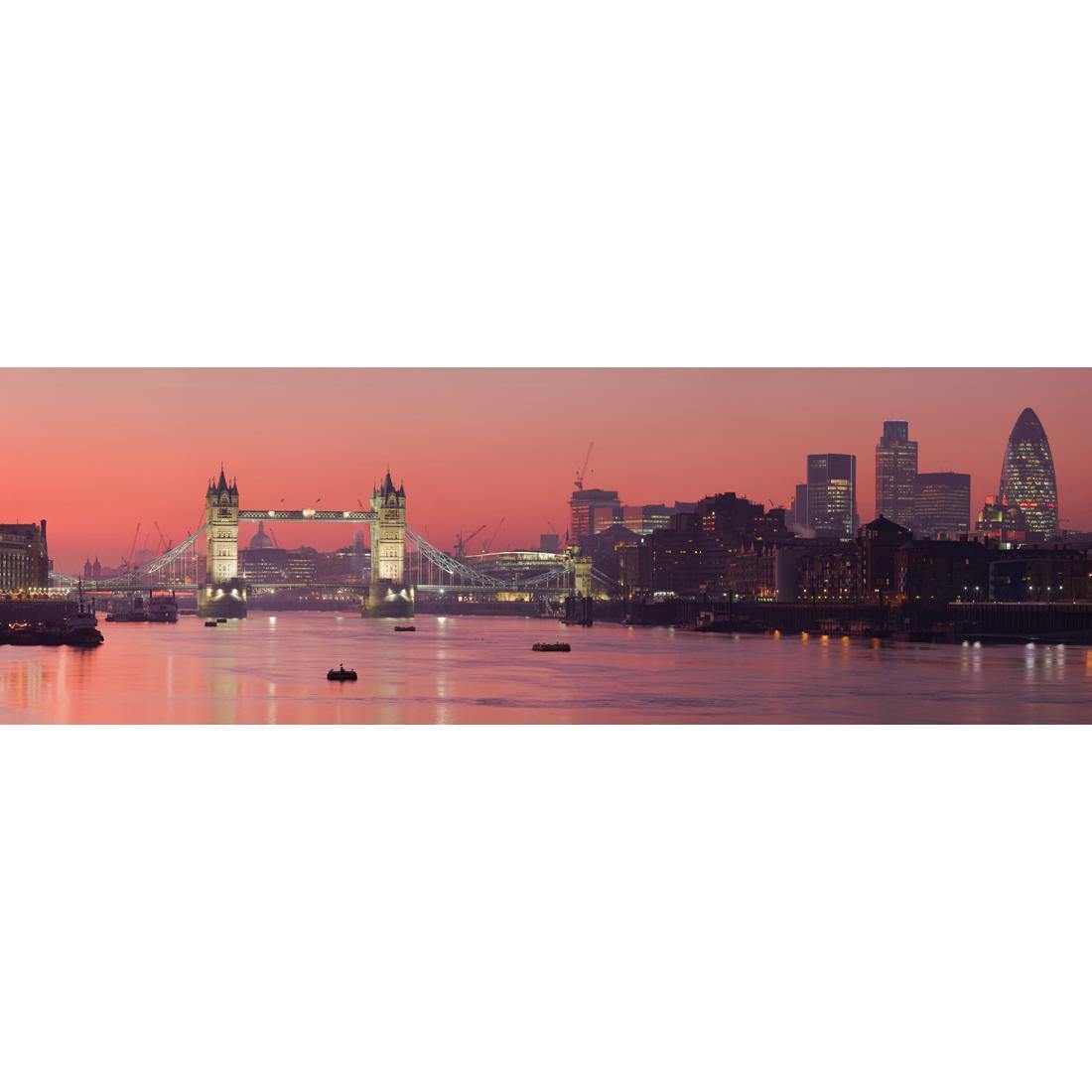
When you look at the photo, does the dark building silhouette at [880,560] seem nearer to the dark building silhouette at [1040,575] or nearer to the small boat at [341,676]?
the dark building silhouette at [1040,575]

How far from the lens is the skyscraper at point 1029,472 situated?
891 inches

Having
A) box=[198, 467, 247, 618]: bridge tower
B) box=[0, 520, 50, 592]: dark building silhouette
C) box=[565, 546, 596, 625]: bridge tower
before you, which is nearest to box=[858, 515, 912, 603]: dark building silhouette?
box=[565, 546, 596, 625]: bridge tower

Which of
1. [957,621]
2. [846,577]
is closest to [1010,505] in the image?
[957,621]

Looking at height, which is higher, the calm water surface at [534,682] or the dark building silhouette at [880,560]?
the dark building silhouette at [880,560]

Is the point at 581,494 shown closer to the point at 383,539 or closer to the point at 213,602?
the point at 383,539

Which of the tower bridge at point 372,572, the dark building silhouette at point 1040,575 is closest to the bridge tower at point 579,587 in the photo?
the tower bridge at point 372,572

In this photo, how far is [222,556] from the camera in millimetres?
41594

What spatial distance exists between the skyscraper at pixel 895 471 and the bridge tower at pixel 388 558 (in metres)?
9.08

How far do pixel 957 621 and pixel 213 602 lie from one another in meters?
28.6

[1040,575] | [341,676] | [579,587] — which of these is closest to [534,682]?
[341,676]

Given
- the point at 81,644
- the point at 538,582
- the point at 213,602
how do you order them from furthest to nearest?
the point at 538,582 < the point at 213,602 < the point at 81,644

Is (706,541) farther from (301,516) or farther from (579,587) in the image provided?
(301,516)

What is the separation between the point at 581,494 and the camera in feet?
112

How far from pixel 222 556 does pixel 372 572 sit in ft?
16.5
